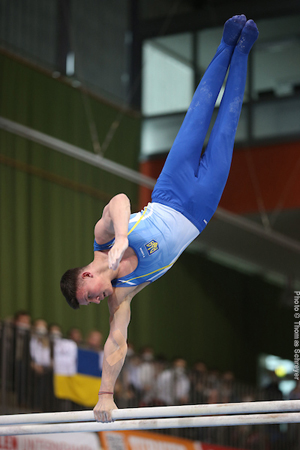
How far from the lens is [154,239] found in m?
3.94

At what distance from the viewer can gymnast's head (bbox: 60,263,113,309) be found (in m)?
3.72

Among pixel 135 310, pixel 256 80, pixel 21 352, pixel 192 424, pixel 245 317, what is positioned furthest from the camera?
pixel 245 317

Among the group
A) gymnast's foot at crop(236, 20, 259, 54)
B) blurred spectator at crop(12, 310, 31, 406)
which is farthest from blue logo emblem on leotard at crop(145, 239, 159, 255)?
blurred spectator at crop(12, 310, 31, 406)

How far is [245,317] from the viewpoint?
15.7 m

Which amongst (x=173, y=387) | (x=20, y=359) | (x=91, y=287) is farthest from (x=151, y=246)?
(x=173, y=387)

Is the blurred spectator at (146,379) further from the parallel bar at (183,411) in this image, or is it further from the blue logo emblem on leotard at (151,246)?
the blue logo emblem on leotard at (151,246)

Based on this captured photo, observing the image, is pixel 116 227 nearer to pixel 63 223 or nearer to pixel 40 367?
pixel 40 367

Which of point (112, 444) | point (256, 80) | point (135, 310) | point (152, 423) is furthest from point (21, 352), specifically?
point (256, 80)

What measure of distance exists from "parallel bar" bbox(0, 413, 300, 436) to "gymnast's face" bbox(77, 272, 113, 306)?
0.67 meters

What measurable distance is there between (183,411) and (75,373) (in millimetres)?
4411

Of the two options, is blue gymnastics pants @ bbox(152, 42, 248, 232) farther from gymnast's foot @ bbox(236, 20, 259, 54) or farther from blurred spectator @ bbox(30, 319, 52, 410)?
blurred spectator @ bbox(30, 319, 52, 410)

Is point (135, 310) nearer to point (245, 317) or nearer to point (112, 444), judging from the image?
point (245, 317)

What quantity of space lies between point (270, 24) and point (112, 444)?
6.96m

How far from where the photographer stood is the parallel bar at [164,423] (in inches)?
135
